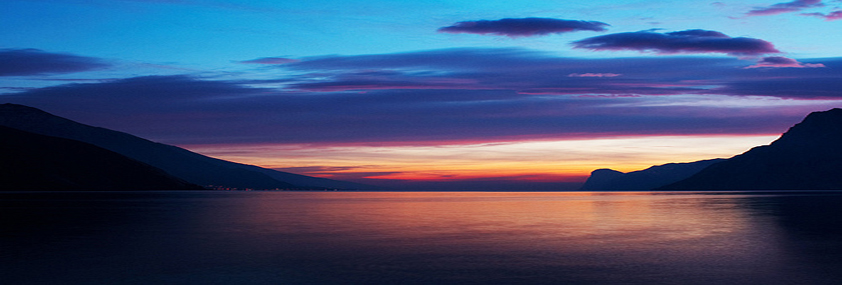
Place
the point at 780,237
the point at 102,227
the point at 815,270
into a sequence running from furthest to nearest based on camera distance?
the point at 102,227
the point at 780,237
the point at 815,270

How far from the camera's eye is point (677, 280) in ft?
77.8

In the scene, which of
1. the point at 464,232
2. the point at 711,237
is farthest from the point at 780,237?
the point at 464,232

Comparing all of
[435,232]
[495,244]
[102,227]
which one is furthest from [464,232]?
[102,227]

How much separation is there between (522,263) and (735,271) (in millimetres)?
8703

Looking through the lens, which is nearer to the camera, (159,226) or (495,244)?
(495,244)

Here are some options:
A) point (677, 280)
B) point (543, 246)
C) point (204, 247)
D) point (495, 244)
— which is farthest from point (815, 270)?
point (204, 247)

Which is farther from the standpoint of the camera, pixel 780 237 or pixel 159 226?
pixel 159 226

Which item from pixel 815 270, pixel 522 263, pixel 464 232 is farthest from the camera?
pixel 464 232

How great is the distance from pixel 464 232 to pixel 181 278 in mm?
26708

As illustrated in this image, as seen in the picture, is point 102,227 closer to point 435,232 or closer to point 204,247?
point 204,247

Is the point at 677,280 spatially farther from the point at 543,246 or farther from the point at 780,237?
the point at 780,237

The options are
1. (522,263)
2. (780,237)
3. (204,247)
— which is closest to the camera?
(522,263)

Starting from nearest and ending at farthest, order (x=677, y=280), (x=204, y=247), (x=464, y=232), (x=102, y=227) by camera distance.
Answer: (x=677, y=280)
(x=204, y=247)
(x=464, y=232)
(x=102, y=227)

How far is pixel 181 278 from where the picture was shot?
24.3m
